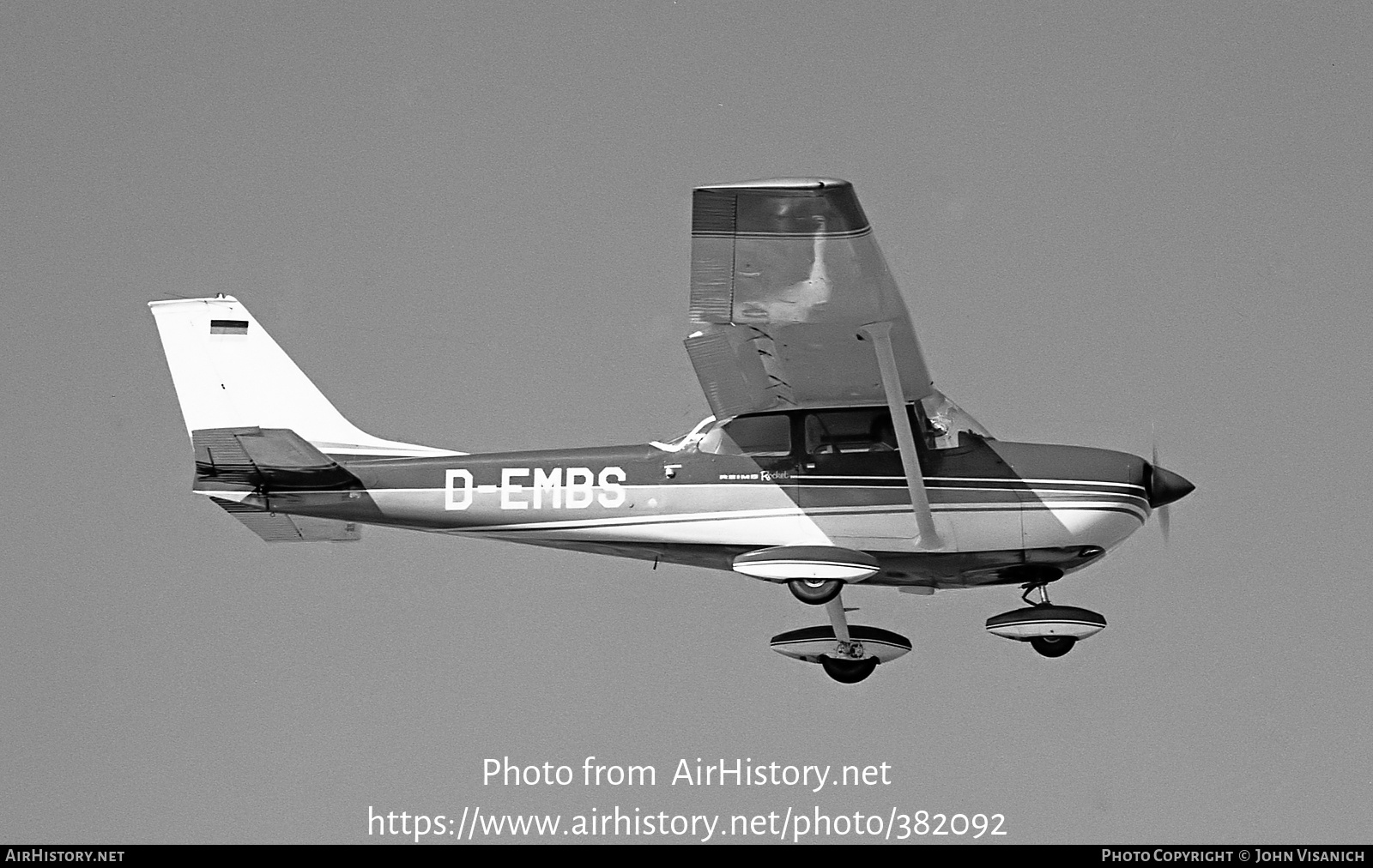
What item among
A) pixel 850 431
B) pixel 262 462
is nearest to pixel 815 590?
pixel 850 431

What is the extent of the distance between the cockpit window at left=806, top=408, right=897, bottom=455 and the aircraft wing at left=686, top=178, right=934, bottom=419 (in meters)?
0.16

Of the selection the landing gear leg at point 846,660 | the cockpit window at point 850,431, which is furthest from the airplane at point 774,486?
the landing gear leg at point 846,660

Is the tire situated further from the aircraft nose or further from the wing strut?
the aircraft nose

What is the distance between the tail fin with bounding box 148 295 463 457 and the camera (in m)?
14.9

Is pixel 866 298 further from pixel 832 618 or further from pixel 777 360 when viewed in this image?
pixel 832 618

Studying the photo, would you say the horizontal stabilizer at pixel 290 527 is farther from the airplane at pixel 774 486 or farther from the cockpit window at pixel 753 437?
the cockpit window at pixel 753 437

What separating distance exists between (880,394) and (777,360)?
899mm

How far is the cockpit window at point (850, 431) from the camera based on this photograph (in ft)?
47.6

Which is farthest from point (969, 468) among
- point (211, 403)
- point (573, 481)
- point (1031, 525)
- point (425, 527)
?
point (211, 403)

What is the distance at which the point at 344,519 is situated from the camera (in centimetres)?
1486

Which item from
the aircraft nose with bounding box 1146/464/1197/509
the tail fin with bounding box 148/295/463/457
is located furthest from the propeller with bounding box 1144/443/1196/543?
the tail fin with bounding box 148/295/463/457

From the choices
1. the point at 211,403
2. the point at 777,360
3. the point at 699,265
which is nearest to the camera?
the point at 699,265

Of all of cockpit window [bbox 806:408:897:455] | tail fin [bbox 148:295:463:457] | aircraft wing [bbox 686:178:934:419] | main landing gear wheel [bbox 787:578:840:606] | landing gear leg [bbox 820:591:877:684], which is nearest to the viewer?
aircraft wing [bbox 686:178:934:419]

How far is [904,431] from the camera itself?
549 inches
